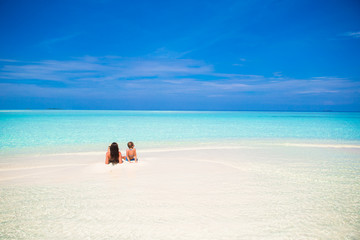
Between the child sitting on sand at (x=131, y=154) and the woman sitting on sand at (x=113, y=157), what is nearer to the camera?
the woman sitting on sand at (x=113, y=157)

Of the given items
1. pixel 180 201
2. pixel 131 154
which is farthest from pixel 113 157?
pixel 180 201

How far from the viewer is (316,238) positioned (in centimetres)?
382

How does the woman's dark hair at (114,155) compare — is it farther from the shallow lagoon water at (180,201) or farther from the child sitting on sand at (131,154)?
the child sitting on sand at (131,154)

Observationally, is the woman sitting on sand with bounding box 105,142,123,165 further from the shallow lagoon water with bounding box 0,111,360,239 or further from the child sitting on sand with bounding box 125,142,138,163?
the child sitting on sand with bounding box 125,142,138,163

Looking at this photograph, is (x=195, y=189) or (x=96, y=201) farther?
(x=195, y=189)

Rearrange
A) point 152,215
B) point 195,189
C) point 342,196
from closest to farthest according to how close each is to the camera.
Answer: point 152,215 < point 342,196 < point 195,189

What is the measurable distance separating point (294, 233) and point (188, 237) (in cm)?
189

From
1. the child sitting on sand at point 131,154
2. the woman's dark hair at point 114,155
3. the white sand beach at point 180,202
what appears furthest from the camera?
the child sitting on sand at point 131,154

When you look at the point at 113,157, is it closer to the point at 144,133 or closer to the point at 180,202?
the point at 180,202

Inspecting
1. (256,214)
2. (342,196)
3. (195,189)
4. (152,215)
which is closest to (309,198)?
(342,196)

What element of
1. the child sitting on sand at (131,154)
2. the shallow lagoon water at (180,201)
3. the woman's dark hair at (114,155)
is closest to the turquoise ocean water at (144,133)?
the child sitting on sand at (131,154)

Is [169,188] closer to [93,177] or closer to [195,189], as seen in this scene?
[195,189]

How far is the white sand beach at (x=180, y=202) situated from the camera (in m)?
4.02

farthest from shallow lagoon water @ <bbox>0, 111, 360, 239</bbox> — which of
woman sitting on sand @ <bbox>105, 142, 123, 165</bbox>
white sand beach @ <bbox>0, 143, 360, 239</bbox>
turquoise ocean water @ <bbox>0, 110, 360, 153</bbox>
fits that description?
turquoise ocean water @ <bbox>0, 110, 360, 153</bbox>
